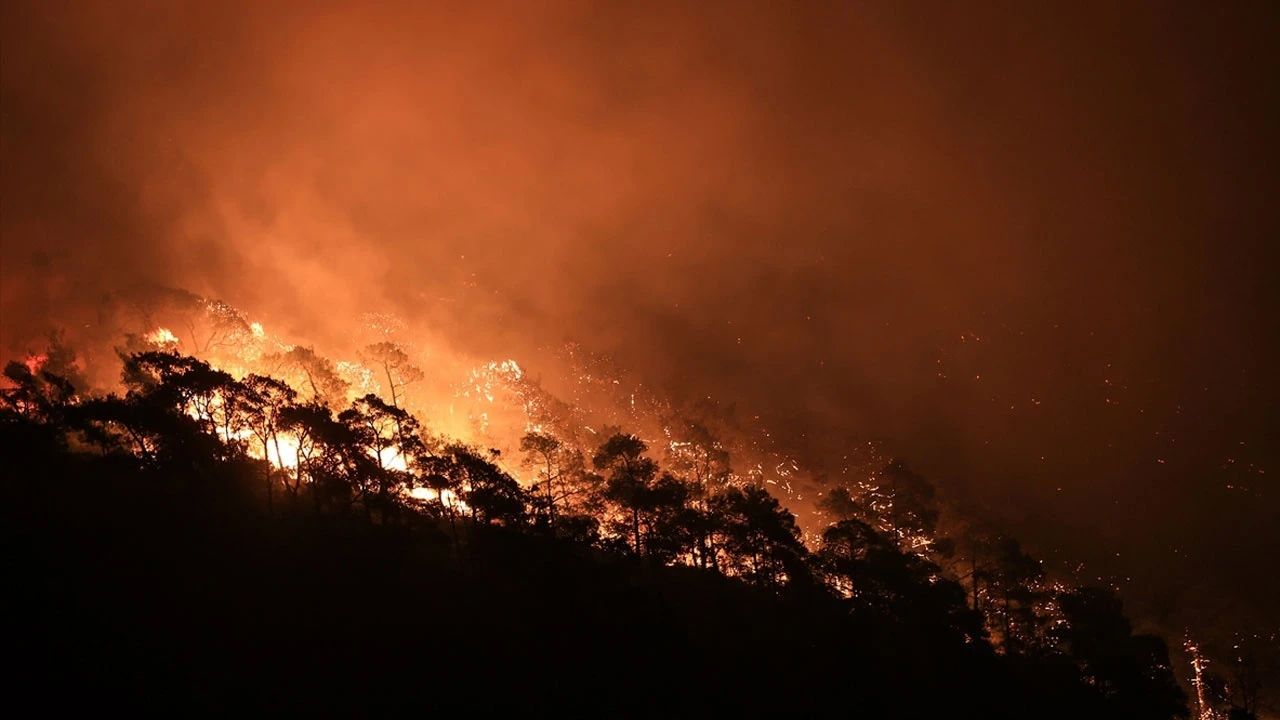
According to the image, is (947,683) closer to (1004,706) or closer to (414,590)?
(1004,706)

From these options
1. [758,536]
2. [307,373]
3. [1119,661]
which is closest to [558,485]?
[758,536]

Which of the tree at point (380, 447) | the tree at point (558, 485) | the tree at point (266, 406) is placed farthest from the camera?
the tree at point (558, 485)

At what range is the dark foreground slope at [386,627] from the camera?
35062 millimetres

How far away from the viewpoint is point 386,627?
139 ft

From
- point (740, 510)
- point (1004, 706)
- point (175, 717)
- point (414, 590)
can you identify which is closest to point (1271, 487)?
point (1004, 706)

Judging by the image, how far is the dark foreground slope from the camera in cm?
3506

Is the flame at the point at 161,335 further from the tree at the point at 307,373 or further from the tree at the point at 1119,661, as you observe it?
the tree at the point at 1119,661

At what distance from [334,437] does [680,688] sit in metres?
28.6

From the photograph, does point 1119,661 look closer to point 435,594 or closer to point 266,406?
point 435,594

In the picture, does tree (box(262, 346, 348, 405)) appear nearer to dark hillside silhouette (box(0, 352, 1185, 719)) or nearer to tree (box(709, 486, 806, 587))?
dark hillside silhouette (box(0, 352, 1185, 719))

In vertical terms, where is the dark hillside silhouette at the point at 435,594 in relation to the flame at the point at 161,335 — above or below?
below

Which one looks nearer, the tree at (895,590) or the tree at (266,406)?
the tree at (266,406)

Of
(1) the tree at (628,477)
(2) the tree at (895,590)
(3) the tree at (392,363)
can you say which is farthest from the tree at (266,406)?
(2) the tree at (895,590)

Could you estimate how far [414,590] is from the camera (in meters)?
46.0
